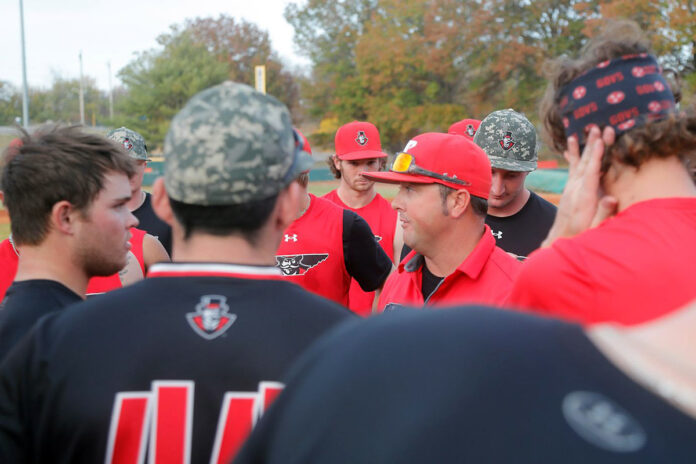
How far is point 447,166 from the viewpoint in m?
3.72

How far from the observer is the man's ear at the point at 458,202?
3.71 meters

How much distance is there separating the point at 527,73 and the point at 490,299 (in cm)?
4115

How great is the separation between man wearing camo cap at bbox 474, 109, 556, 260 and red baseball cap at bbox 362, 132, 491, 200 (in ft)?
4.21

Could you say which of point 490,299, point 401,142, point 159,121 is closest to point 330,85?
point 401,142

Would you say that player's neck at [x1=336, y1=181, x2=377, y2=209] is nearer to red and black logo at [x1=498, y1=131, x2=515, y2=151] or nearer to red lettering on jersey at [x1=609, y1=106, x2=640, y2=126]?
red and black logo at [x1=498, y1=131, x2=515, y2=151]

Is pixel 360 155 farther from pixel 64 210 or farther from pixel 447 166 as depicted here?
pixel 64 210

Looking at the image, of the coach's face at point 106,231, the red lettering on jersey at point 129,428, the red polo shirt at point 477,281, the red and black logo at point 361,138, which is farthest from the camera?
the red and black logo at point 361,138

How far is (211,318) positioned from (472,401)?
119 centimetres

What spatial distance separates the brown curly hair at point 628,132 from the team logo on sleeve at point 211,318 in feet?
4.58

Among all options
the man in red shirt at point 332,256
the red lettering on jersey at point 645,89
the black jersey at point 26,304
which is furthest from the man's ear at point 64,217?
the man in red shirt at point 332,256

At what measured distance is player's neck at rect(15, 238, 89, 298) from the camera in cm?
254

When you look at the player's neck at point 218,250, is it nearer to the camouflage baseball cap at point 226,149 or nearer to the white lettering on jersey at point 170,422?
the camouflage baseball cap at point 226,149

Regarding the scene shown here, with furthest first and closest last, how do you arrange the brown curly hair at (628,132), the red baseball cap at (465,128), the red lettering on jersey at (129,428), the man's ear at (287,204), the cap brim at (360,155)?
1. the red baseball cap at (465,128)
2. the cap brim at (360,155)
3. the brown curly hair at (628,132)
4. the man's ear at (287,204)
5. the red lettering on jersey at (129,428)

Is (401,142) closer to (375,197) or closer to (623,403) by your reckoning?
(375,197)
